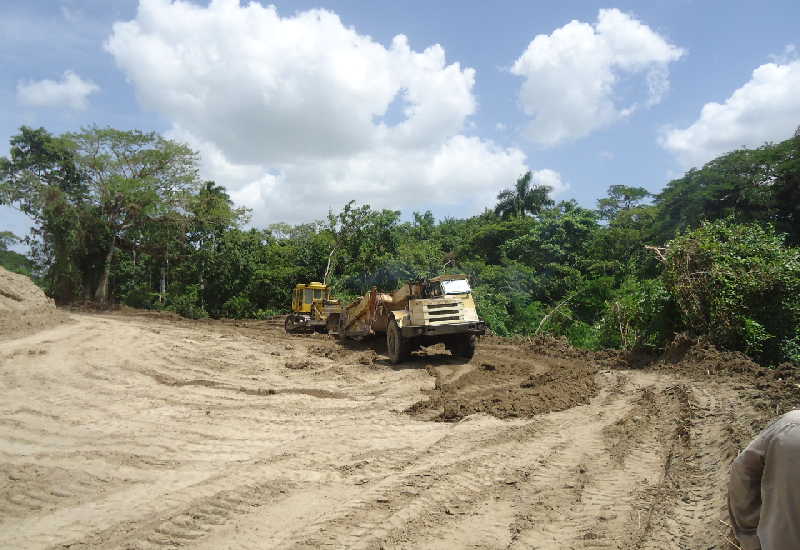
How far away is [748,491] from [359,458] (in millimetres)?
4850

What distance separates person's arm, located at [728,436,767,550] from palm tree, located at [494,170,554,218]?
1497 inches

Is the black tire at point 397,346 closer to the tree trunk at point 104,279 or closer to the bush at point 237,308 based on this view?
the bush at point 237,308

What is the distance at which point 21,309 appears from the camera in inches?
636

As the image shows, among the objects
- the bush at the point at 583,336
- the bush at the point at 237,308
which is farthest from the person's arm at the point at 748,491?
the bush at the point at 237,308

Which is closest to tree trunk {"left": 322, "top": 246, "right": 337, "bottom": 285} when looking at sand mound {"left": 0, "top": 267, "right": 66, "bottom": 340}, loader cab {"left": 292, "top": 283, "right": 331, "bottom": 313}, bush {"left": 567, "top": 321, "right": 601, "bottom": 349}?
loader cab {"left": 292, "top": 283, "right": 331, "bottom": 313}

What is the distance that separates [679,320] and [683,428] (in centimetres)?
564

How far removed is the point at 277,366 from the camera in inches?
494

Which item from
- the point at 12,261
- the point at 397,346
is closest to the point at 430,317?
the point at 397,346

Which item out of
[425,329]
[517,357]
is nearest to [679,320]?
[517,357]

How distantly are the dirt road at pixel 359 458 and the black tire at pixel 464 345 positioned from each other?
1.66 meters

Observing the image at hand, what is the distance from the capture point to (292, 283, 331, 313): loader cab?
21.1m

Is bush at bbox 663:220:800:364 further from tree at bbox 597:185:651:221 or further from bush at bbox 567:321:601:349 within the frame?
tree at bbox 597:185:651:221

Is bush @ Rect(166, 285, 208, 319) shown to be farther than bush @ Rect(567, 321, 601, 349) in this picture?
Yes

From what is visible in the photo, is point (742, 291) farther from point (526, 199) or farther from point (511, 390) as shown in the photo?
point (526, 199)
